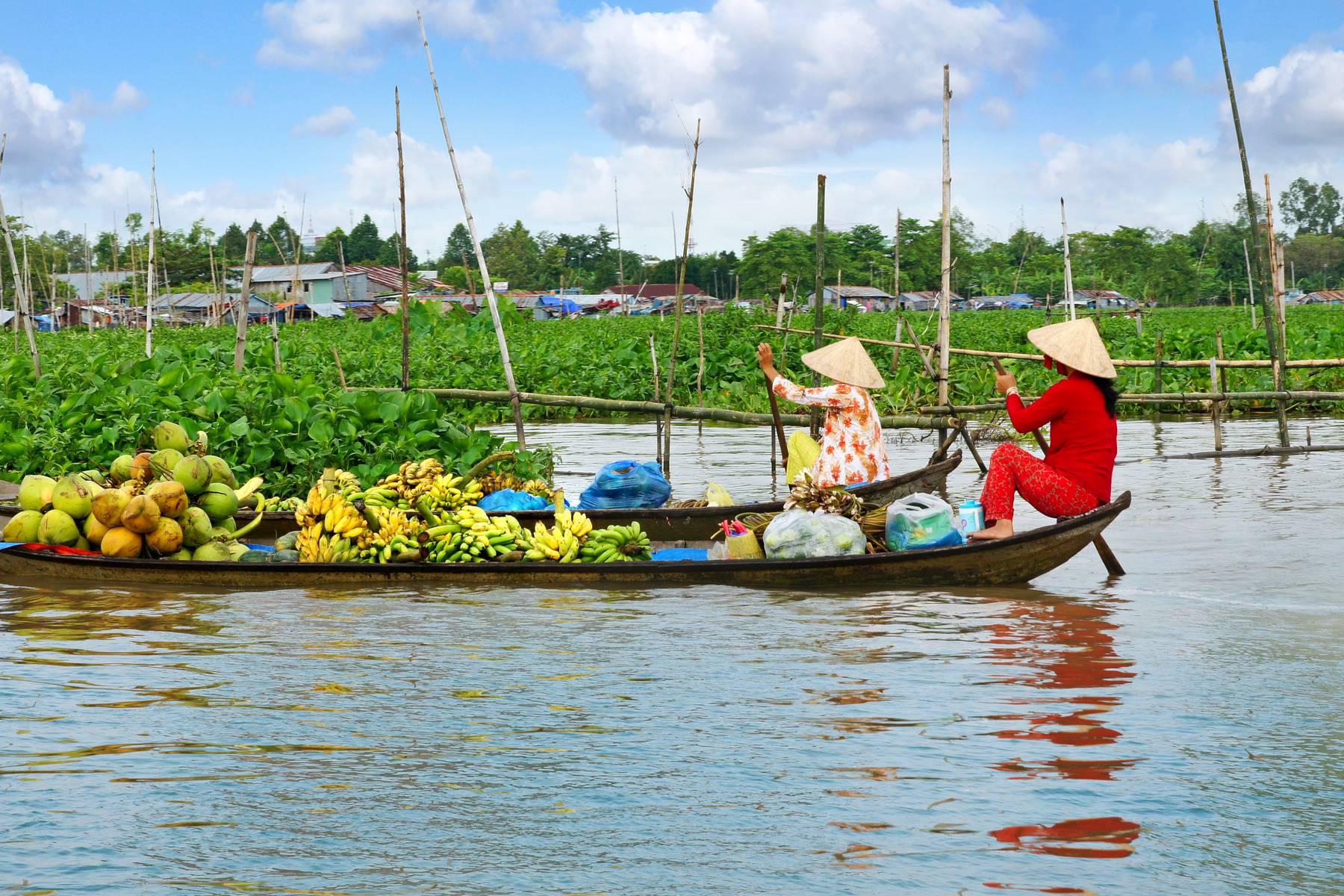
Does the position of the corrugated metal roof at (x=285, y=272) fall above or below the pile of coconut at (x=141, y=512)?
above

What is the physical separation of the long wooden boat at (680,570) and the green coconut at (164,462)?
0.60m

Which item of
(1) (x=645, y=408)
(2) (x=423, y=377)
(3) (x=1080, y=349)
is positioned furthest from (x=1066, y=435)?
(2) (x=423, y=377)

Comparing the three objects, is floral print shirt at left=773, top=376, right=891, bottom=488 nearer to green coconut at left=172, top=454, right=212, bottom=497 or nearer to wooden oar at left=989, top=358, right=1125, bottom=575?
wooden oar at left=989, top=358, right=1125, bottom=575

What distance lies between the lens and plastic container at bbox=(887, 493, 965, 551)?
19.9 ft

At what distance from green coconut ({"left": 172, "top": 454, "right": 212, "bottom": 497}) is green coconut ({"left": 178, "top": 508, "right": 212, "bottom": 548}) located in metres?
0.16

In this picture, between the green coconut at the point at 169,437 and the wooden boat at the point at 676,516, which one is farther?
the green coconut at the point at 169,437

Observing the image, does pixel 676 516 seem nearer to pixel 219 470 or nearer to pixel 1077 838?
pixel 219 470

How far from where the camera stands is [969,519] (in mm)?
6250

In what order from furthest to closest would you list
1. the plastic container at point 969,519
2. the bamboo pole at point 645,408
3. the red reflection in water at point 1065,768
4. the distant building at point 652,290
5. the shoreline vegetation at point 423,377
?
the distant building at point 652,290
the bamboo pole at point 645,408
the shoreline vegetation at point 423,377
the plastic container at point 969,519
the red reflection in water at point 1065,768

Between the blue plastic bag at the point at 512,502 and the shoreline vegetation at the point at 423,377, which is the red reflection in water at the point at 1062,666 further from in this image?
the shoreline vegetation at the point at 423,377

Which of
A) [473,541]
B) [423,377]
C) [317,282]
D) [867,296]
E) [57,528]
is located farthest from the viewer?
[867,296]

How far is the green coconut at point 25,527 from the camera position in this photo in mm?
6645

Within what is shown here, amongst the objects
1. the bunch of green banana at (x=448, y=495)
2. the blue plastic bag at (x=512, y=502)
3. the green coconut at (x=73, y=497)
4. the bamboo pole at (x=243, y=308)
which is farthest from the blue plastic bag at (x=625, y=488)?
the bamboo pole at (x=243, y=308)

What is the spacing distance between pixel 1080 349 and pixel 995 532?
95 cm
